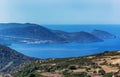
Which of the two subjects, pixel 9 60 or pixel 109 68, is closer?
pixel 109 68

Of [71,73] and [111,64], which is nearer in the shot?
[71,73]

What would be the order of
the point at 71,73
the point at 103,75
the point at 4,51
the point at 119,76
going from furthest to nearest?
the point at 4,51
the point at 71,73
the point at 103,75
the point at 119,76

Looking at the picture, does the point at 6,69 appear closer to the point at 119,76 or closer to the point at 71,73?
the point at 71,73

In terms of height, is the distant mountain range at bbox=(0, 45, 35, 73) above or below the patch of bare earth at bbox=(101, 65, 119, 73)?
below

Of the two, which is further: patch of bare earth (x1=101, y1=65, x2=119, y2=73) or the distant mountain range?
the distant mountain range

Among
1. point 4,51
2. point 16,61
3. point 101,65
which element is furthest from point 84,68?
point 4,51

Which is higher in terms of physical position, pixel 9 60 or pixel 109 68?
pixel 109 68

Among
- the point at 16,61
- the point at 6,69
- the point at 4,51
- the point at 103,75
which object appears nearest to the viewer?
the point at 103,75

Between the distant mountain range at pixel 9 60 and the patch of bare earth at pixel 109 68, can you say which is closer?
the patch of bare earth at pixel 109 68

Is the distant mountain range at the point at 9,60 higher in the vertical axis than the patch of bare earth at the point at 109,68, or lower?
lower

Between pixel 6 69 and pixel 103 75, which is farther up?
pixel 103 75
